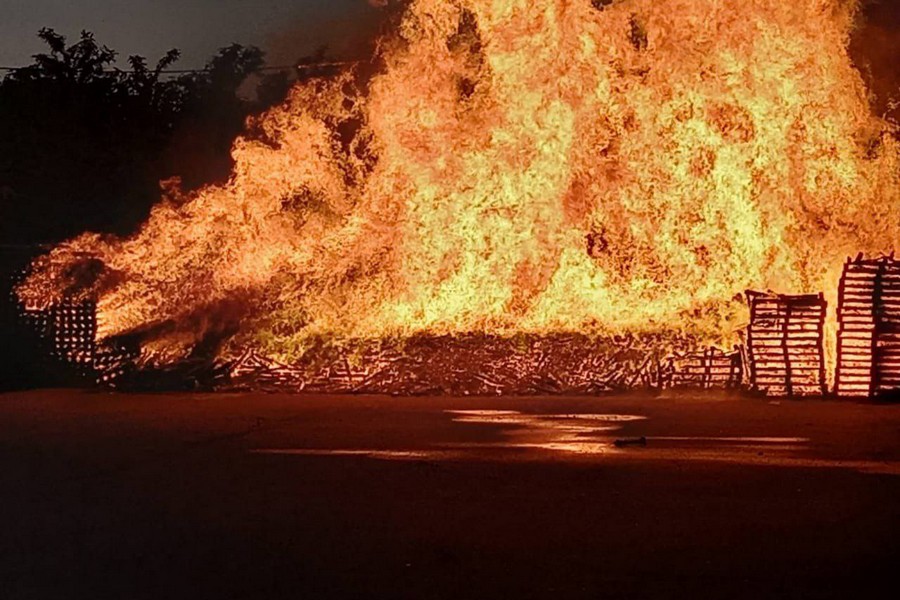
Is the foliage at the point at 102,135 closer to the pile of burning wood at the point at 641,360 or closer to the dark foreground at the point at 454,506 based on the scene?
the pile of burning wood at the point at 641,360

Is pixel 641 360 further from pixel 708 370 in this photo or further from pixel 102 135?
pixel 102 135

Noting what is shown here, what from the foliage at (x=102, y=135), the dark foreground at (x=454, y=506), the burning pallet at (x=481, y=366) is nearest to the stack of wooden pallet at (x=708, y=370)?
the burning pallet at (x=481, y=366)

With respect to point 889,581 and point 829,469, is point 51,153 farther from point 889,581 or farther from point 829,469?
point 889,581

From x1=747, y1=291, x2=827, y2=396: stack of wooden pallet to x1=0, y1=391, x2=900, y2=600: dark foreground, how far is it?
1.54 m

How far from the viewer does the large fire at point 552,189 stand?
18.0 metres

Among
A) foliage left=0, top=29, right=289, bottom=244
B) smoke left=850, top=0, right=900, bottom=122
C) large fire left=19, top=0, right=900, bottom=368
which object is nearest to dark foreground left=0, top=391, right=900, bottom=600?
large fire left=19, top=0, right=900, bottom=368

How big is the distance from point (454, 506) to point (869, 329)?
933 centimetres

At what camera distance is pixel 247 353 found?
1889cm

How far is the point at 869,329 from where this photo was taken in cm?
1691

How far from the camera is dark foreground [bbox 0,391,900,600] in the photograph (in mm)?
7301

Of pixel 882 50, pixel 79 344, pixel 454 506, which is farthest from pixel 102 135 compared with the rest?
pixel 454 506

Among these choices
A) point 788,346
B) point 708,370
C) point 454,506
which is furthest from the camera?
point 708,370

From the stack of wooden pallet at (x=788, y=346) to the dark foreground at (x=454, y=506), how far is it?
154cm

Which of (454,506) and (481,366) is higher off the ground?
(481,366)
